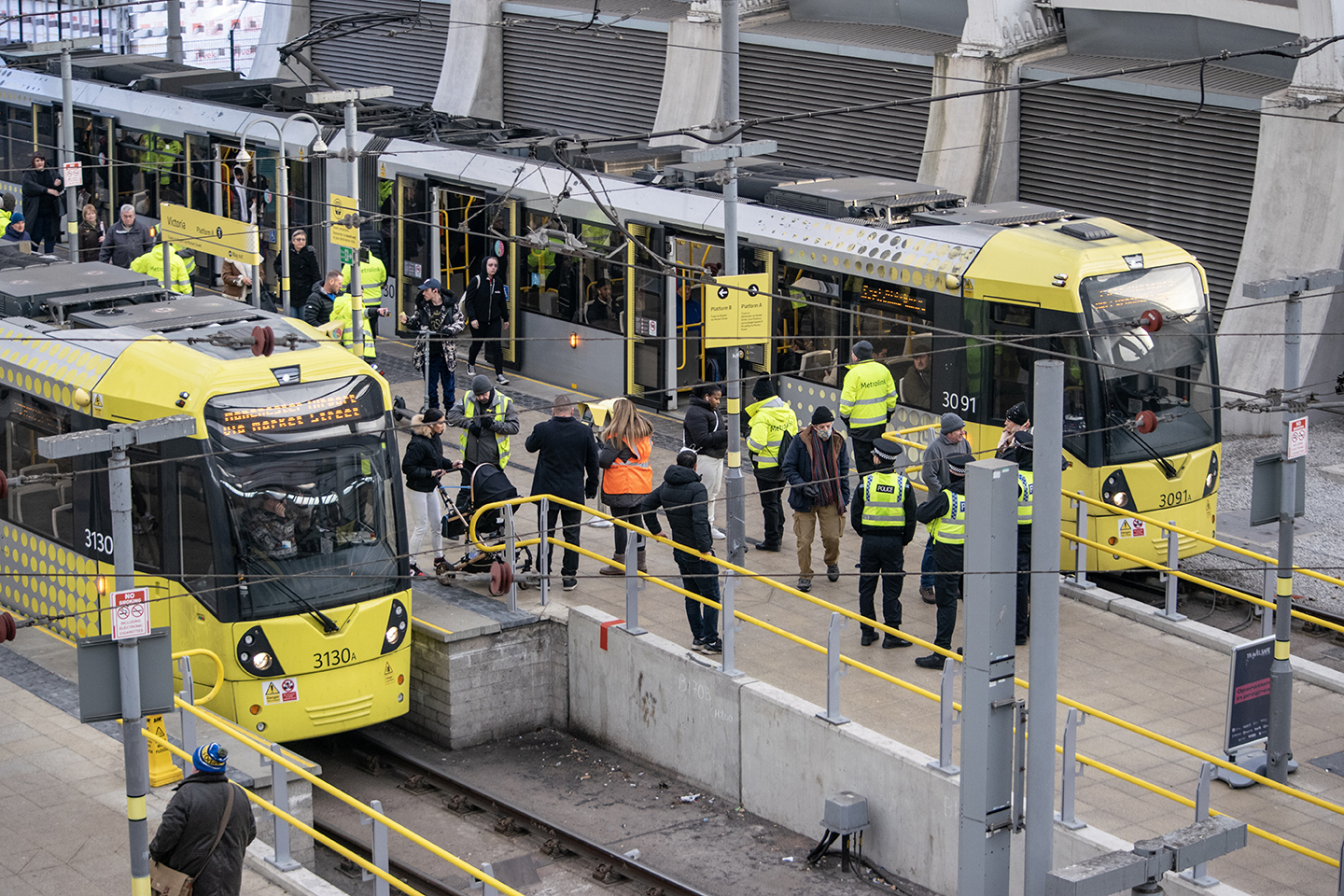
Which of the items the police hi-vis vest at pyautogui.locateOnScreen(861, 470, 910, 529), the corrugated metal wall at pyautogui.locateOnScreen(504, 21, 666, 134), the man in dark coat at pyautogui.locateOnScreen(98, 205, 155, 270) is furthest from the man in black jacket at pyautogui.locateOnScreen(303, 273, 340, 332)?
the corrugated metal wall at pyautogui.locateOnScreen(504, 21, 666, 134)

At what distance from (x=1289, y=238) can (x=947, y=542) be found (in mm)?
9835

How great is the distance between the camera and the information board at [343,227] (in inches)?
745

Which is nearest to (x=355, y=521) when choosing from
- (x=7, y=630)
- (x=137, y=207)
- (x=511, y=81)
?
(x=7, y=630)

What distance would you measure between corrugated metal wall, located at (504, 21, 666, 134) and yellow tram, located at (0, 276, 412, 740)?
1897 centimetres

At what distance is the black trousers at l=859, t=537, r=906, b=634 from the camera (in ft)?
47.4

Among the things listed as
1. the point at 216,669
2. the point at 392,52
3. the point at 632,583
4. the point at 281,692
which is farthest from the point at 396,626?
the point at 392,52

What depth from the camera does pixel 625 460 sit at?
16.1m

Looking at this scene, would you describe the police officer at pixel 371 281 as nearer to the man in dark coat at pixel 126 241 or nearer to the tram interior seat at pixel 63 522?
the man in dark coat at pixel 126 241

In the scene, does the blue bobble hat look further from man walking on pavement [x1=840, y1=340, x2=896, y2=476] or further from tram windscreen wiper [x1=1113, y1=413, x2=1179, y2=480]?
tram windscreen wiper [x1=1113, y1=413, x2=1179, y2=480]

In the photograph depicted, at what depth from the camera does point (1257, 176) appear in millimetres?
22234

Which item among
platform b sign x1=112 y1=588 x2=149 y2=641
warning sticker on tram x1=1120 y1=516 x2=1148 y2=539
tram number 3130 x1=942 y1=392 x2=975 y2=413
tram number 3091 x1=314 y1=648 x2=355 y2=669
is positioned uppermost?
platform b sign x1=112 y1=588 x2=149 y2=641

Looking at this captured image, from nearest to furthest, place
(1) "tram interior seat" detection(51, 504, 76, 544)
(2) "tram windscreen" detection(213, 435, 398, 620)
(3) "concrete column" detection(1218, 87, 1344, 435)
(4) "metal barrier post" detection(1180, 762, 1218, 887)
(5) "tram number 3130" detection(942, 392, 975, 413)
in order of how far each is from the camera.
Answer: (4) "metal barrier post" detection(1180, 762, 1218, 887)
(2) "tram windscreen" detection(213, 435, 398, 620)
(1) "tram interior seat" detection(51, 504, 76, 544)
(5) "tram number 3130" detection(942, 392, 975, 413)
(3) "concrete column" detection(1218, 87, 1344, 435)

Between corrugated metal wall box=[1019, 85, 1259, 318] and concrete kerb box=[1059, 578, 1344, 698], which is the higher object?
corrugated metal wall box=[1019, 85, 1259, 318]

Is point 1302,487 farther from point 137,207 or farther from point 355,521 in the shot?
point 137,207
